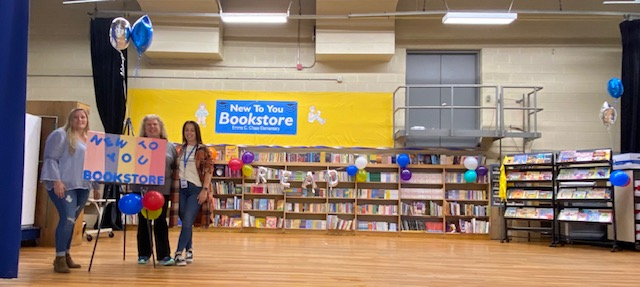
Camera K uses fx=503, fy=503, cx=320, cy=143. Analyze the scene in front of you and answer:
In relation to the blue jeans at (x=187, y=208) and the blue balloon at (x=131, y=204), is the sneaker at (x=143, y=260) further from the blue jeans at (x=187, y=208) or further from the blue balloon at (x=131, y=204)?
the blue balloon at (x=131, y=204)

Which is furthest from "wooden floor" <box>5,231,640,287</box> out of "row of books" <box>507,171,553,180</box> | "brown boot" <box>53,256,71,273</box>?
"row of books" <box>507,171,553,180</box>

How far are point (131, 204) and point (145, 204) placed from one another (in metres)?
0.17

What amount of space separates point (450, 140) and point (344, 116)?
2147mm

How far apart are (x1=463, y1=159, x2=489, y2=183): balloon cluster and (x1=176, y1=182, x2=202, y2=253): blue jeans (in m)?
6.17

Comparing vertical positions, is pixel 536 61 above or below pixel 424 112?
above

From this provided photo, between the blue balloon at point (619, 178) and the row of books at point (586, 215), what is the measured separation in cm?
47

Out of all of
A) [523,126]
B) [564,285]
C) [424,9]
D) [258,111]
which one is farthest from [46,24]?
[564,285]

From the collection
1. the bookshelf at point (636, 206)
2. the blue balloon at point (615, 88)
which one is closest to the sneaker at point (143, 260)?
the bookshelf at point (636, 206)

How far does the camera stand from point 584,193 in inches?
302

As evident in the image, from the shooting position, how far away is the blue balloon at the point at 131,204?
13.8 ft

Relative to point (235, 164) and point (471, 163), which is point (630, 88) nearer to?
point (471, 163)

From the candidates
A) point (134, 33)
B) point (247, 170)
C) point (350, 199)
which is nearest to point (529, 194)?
point (350, 199)

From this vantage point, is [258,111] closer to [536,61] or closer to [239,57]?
[239,57]

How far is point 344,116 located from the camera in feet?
32.1
